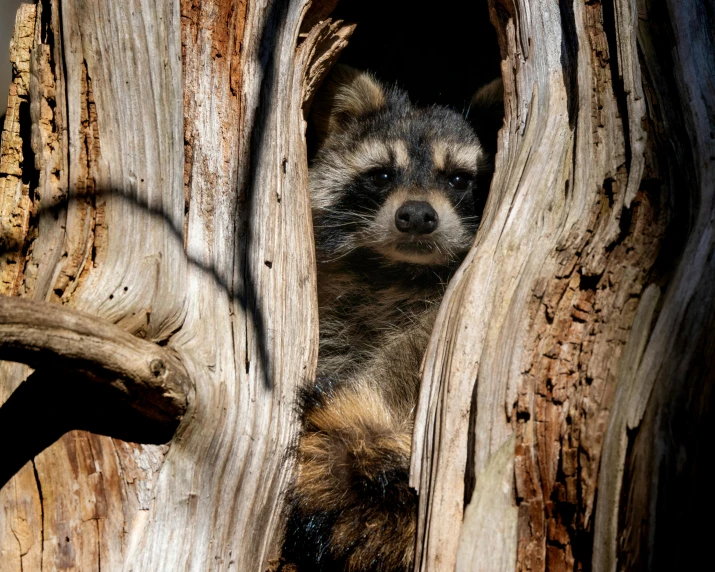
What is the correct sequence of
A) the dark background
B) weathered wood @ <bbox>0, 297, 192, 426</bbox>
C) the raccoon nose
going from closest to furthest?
weathered wood @ <bbox>0, 297, 192, 426</bbox> < the raccoon nose < the dark background

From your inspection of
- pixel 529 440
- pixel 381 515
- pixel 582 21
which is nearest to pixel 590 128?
pixel 582 21

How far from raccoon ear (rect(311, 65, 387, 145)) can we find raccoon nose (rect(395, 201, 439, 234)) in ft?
2.03

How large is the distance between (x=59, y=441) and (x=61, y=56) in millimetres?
829

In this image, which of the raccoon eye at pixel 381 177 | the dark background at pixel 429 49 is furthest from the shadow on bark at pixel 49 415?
the dark background at pixel 429 49

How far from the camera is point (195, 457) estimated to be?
1.56m

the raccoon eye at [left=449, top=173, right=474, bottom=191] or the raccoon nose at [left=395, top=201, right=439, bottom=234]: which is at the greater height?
the raccoon eye at [left=449, top=173, right=474, bottom=191]

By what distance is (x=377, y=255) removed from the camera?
9.64 feet

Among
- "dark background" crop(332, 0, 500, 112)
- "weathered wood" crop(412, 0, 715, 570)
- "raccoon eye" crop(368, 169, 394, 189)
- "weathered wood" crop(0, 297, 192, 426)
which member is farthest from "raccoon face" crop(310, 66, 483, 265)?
"weathered wood" crop(0, 297, 192, 426)

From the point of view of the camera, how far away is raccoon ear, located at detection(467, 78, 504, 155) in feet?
9.80

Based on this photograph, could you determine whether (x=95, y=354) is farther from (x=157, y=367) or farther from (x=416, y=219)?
A: (x=416, y=219)

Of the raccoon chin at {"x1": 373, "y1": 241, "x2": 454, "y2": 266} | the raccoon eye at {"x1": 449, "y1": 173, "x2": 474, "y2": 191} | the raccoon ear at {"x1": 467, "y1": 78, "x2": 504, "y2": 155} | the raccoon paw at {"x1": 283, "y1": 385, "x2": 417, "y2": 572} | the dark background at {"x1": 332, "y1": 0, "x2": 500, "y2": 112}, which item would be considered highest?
the dark background at {"x1": 332, "y1": 0, "x2": 500, "y2": 112}

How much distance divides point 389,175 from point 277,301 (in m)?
1.32

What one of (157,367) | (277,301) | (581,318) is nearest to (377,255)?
(277,301)

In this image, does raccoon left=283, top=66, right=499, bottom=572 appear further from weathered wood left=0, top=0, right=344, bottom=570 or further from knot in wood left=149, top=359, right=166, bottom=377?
knot in wood left=149, top=359, right=166, bottom=377
